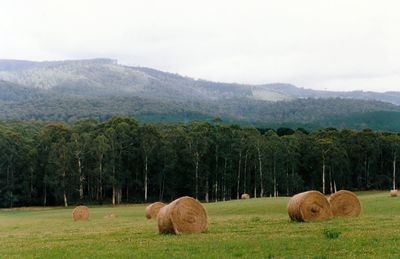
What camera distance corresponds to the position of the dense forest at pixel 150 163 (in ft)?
279

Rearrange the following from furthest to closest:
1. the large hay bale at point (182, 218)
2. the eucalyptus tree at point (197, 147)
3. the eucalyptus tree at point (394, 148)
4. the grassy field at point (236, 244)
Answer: the eucalyptus tree at point (394, 148)
the eucalyptus tree at point (197, 147)
the large hay bale at point (182, 218)
the grassy field at point (236, 244)

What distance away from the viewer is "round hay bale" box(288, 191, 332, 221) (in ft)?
85.9

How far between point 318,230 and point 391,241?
14.2ft

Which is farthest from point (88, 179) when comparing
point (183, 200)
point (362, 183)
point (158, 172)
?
point (183, 200)

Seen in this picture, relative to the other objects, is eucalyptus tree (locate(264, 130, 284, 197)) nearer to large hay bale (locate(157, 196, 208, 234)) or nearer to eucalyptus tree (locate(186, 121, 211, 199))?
eucalyptus tree (locate(186, 121, 211, 199))

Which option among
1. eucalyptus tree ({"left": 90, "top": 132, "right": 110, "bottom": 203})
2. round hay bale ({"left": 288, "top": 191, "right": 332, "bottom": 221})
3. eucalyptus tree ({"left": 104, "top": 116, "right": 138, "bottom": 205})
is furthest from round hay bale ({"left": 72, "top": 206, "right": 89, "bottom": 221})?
eucalyptus tree ({"left": 104, "top": 116, "right": 138, "bottom": 205})

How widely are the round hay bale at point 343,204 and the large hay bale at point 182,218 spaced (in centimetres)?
914

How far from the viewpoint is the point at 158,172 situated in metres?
92.2

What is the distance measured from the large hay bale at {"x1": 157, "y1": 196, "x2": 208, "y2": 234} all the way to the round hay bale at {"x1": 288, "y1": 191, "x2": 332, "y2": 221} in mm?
5225

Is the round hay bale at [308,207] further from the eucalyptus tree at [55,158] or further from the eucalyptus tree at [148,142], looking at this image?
the eucalyptus tree at [148,142]

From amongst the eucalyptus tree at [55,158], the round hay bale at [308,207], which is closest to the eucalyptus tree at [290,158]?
the eucalyptus tree at [55,158]

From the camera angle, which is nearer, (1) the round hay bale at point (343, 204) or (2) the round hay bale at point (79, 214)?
(1) the round hay bale at point (343, 204)

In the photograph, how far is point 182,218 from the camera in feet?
75.3

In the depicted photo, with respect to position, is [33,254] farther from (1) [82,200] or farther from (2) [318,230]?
(1) [82,200]
